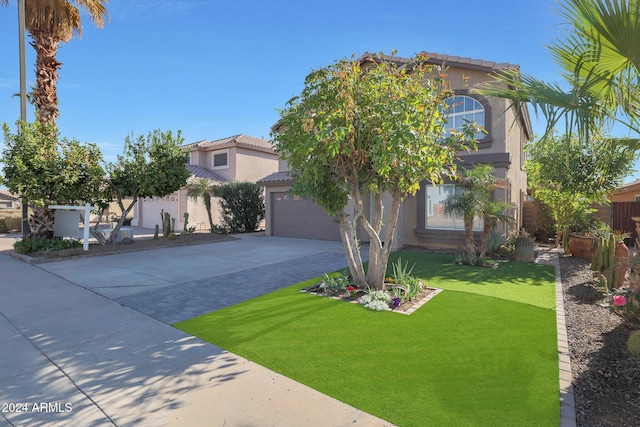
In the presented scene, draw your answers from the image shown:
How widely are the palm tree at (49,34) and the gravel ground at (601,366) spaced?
16966 mm

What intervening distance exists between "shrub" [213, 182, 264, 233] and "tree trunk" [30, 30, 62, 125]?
336 inches

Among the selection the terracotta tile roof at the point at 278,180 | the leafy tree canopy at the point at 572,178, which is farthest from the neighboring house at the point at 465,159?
the terracotta tile roof at the point at 278,180

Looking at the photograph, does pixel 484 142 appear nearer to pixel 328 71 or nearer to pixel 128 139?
pixel 328 71

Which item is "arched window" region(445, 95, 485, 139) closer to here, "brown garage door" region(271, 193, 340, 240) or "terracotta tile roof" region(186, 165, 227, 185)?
"brown garage door" region(271, 193, 340, 240)

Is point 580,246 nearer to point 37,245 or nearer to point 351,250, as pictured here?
point 351,250

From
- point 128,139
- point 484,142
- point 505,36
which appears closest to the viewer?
point 505,36

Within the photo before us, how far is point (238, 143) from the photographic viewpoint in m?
24.8

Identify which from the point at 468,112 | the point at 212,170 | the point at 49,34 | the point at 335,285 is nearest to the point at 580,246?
the point at 468,112

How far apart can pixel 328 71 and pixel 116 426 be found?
566cm

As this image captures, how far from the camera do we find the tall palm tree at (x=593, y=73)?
3502mm

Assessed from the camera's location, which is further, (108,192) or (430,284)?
(108,192)

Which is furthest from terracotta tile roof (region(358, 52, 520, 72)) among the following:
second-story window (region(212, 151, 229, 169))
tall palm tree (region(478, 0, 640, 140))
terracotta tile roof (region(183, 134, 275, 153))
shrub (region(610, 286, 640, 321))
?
second-story window (region(212, 151, 229, 169))

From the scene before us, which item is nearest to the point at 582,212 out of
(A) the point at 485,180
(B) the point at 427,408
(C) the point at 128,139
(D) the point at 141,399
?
(A) the point at 485,180

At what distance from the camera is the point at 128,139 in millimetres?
13742
